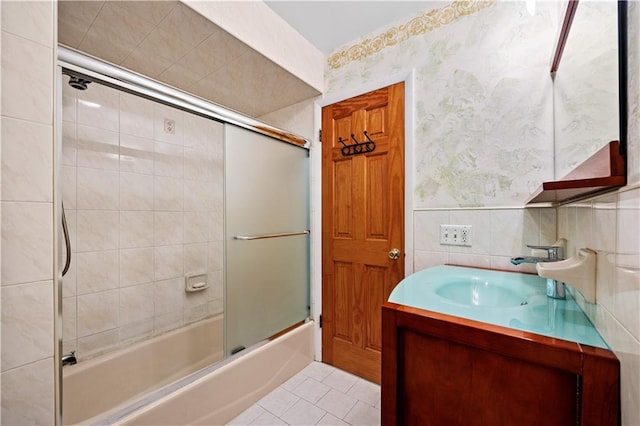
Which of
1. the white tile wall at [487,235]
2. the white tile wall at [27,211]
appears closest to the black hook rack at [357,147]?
the white tile wall at [487,235]

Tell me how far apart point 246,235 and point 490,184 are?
1.38 metres

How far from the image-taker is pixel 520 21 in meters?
1.33

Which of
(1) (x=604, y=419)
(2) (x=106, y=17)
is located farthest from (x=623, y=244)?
(2) (x=106, y=17)

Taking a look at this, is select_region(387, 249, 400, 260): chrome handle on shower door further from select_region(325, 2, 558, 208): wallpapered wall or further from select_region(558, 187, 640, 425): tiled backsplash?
select_region(558, 187, 640, 425): tiled backsplash

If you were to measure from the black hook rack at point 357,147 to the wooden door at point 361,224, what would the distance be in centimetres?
2

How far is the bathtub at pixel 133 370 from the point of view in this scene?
1425 millimetres

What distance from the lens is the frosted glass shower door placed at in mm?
1512

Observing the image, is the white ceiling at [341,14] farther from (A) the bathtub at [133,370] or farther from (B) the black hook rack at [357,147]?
(A) the bathtub at [133,370]

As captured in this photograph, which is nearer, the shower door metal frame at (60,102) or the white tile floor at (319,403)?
the shower door metal frame at (60,102)

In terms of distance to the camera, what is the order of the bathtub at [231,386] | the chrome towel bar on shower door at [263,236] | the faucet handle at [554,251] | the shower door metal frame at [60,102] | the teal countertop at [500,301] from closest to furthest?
the teal countertop at [500,301] → the shower door metal frame at [60,102] → the faucet handle at [554,251] → the bathtub at [231,386] → the chrome towel bar on shower door at [263,236]

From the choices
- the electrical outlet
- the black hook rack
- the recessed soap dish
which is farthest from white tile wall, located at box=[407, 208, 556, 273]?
the recessed soap dish

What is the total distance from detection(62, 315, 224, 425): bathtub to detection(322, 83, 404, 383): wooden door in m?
0.94

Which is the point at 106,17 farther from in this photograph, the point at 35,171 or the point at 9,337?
the point at 9,337

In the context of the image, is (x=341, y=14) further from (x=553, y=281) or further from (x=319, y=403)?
(x=319, y=403)
